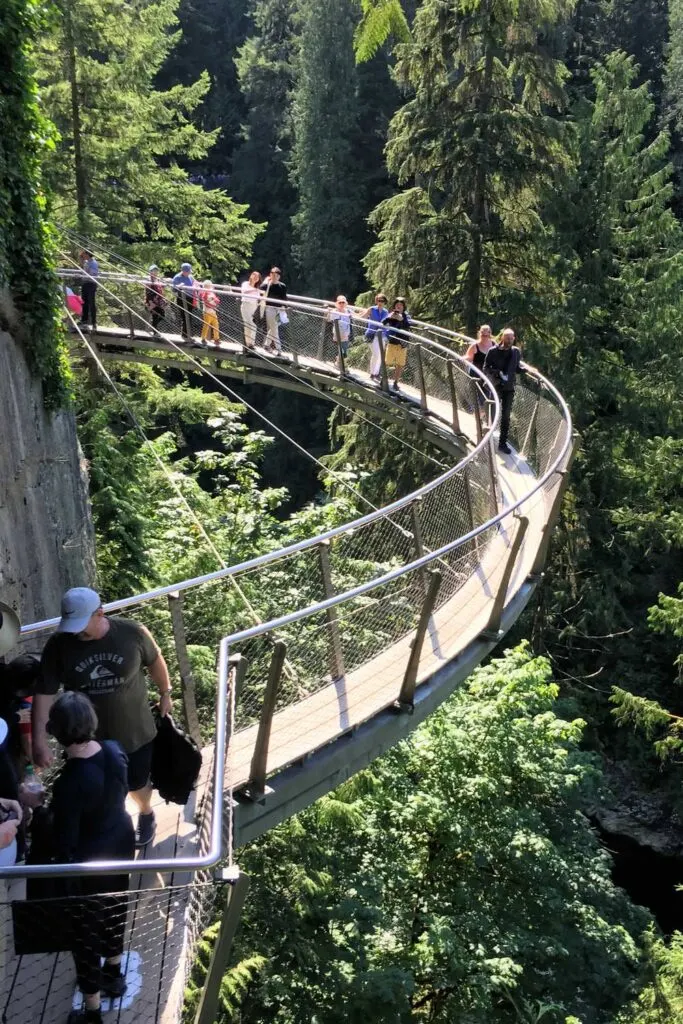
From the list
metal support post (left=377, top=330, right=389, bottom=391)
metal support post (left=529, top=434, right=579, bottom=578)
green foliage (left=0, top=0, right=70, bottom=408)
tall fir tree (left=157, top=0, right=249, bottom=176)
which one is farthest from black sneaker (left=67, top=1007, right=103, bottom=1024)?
tall fir tree (left=157, top=0, right=249, bottom=176)

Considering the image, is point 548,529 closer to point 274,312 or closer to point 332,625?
point 332,625

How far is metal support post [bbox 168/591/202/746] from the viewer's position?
560 centimetres

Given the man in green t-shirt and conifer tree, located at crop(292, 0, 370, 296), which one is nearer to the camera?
the man in green t-shirt

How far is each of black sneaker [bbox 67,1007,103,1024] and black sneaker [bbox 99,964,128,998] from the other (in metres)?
0.09

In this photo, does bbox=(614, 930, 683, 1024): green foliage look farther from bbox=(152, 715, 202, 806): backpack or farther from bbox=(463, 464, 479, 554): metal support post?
bbox=(152, 715, 202, 806): backpack

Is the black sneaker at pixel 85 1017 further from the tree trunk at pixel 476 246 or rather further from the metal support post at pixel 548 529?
the tree trunk at pixel 476 246

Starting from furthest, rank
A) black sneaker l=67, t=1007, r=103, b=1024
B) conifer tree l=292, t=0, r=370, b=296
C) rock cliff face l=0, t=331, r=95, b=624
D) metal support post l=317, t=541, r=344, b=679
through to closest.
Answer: conifer tree l=292, t=0, r=370, b=296 → rock cliff face l=0, t=331, r=95, b=624 → metal support post l=317, t=541, r=344, b=679 → black sneaker l=67, t=1007, r=103, b=1024

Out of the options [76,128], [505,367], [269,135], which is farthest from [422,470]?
[269,135]

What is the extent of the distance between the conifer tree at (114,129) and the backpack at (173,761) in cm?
1650

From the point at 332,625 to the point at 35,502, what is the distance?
4043mm

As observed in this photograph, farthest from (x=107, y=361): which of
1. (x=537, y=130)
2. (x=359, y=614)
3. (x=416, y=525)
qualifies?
(x=359, y=614)

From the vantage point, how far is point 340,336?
1552 centimetres

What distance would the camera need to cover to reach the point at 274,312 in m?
16.2

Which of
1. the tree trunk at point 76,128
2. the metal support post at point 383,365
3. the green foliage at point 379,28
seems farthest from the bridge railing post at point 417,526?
the tree trunk at point 76,128
